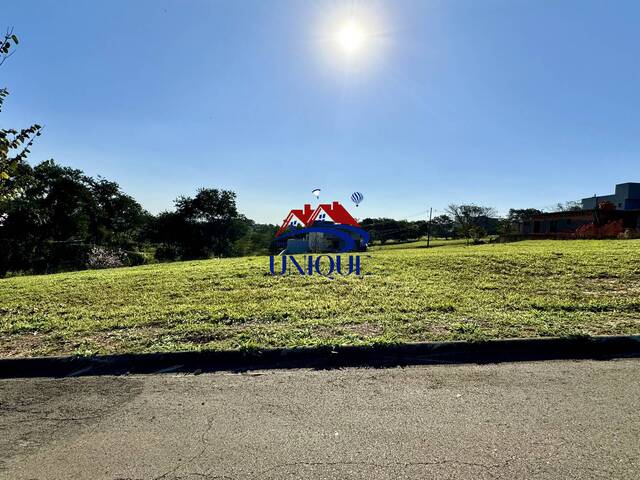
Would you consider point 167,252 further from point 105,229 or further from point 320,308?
point 320,308

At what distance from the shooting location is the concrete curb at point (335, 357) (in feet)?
10.4

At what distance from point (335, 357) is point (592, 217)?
32.5 m

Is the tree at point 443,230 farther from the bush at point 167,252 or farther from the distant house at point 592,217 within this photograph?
the bush at point 167,252

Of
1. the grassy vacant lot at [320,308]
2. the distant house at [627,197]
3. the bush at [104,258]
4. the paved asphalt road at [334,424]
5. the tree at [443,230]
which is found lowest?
the bush at [104,258]

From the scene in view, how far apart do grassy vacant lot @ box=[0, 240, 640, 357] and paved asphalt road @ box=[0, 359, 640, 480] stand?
0.69 m

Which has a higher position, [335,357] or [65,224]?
[65,224]

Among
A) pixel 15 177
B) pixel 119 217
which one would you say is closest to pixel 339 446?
pixel 15 177

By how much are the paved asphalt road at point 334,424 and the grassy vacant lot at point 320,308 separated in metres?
0.69

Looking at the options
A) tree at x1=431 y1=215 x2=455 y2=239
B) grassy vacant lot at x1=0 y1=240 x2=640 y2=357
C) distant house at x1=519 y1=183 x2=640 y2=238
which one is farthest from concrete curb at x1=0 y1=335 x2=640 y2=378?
tree at x1=431 y1=215 x2=455 y2=239

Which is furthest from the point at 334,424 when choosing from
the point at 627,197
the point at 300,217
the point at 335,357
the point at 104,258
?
the point at 627,197

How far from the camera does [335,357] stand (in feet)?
10.7

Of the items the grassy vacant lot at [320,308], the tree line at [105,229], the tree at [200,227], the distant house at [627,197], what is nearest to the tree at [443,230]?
the distant house at [627,197]

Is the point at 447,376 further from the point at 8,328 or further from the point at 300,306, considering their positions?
the point at 8,328

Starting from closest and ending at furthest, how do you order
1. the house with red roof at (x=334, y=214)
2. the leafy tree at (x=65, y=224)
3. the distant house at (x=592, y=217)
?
the house with red roof at (x=334, y=214) → the leafy tree at (x=65, y=224) → the distant house at (x=592, y=217)
